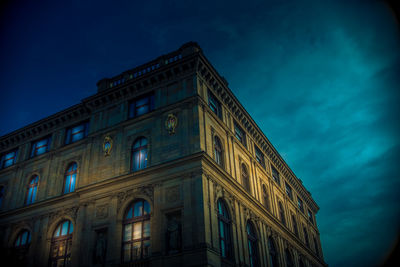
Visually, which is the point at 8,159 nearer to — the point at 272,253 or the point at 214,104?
the point at 214,104

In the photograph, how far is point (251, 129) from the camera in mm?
38000

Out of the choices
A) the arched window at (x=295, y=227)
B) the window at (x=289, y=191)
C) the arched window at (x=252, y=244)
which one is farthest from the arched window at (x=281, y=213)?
the arched window at (x=252, y=244)

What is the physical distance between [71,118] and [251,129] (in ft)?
60.2

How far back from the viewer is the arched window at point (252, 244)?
95.5ft

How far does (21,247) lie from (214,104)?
20.7 metres

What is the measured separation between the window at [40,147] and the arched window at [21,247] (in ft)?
25.6

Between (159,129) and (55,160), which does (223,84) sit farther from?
(55,160)

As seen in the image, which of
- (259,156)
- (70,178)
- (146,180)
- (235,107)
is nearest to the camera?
(146,180)

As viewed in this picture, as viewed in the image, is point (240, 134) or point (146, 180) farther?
point (240, 134)

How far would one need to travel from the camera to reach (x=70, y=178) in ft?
103

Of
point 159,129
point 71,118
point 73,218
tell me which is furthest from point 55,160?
point 159,129

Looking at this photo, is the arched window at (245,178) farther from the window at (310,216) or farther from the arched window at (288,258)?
the window at (310,216)

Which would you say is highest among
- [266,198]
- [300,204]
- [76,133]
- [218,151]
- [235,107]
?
[235,107]

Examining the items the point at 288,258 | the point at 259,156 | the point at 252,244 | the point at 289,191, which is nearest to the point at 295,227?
the point at 289,191
